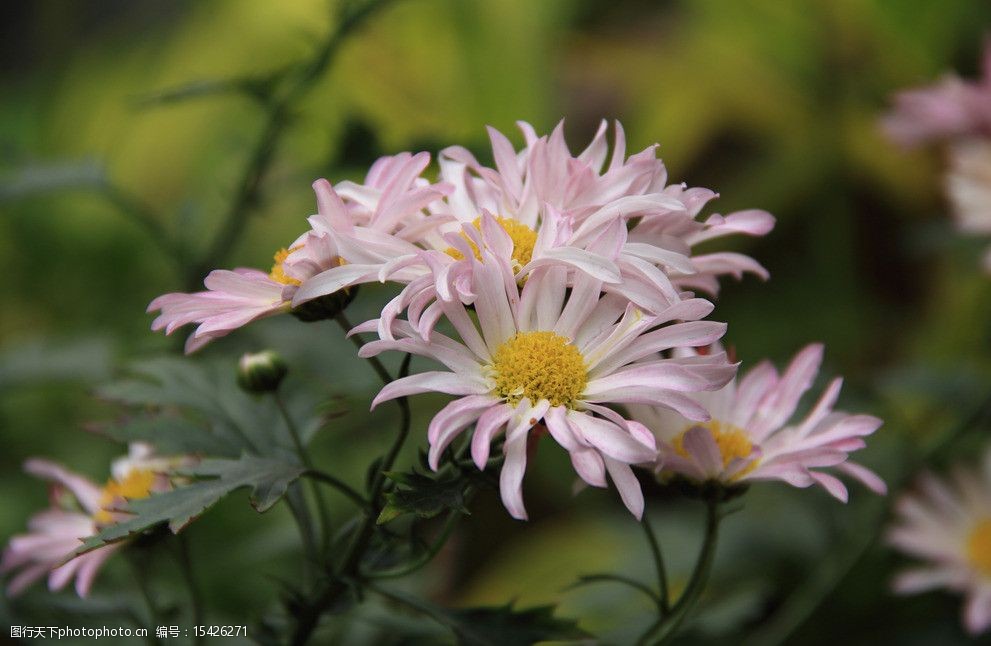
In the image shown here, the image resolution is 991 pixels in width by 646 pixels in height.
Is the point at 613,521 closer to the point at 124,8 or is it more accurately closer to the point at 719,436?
the point at 719,436

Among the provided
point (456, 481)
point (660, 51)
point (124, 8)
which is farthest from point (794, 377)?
point (124, 8)

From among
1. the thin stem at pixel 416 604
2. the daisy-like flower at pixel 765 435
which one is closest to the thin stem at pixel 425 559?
the thin stem at pixel 416 604

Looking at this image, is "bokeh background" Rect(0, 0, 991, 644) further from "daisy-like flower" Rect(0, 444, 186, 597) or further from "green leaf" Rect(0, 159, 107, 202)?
"daisy-like flower" Rect(0, 444, 186, 597)

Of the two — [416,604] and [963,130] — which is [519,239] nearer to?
[416,604]

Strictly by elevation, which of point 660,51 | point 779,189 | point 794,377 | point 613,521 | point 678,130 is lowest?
point 794,377

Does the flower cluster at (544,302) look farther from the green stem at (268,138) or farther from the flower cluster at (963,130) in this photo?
the flower cluster at (963,130)

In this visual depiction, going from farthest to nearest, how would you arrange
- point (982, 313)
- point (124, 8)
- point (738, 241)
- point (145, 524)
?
1. point (124, 8)
2. point (738, 241)
3. point (982, 313)
4. point (145, 524)

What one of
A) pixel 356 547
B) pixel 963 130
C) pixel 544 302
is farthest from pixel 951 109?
pixel 356 547
